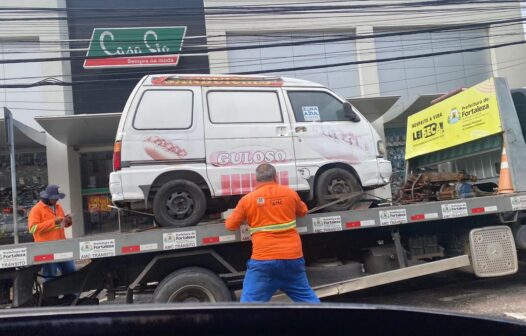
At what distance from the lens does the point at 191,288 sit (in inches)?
196

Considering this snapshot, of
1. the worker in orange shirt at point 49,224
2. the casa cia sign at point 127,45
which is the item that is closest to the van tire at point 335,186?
the worker in orange shirt at point 49,224

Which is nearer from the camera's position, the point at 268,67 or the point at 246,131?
the point at 246,131

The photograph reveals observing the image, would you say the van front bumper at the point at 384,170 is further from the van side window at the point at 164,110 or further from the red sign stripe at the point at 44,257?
the red sign stripe at the point at 44,257

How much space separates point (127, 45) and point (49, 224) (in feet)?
35.1

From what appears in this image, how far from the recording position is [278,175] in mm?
5637

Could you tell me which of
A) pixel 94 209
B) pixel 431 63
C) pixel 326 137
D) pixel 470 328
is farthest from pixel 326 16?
pixel 470 328

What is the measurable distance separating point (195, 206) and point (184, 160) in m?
0.54

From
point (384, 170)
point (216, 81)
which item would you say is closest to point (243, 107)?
point (216, 81)

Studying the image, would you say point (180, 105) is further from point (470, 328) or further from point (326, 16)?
point (326, 16)

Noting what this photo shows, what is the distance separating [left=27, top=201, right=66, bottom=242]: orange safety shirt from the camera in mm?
5555

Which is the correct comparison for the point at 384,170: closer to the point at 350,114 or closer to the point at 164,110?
the point at 350,114

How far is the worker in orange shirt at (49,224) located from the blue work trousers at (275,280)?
226 centimetres

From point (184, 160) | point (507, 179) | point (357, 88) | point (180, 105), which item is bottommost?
point (507, 179)

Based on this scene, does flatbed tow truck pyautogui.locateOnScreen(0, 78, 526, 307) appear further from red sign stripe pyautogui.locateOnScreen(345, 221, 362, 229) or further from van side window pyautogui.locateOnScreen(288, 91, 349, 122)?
van side window pyautogui.locateOnScreen(288, 91, 349, 122)
